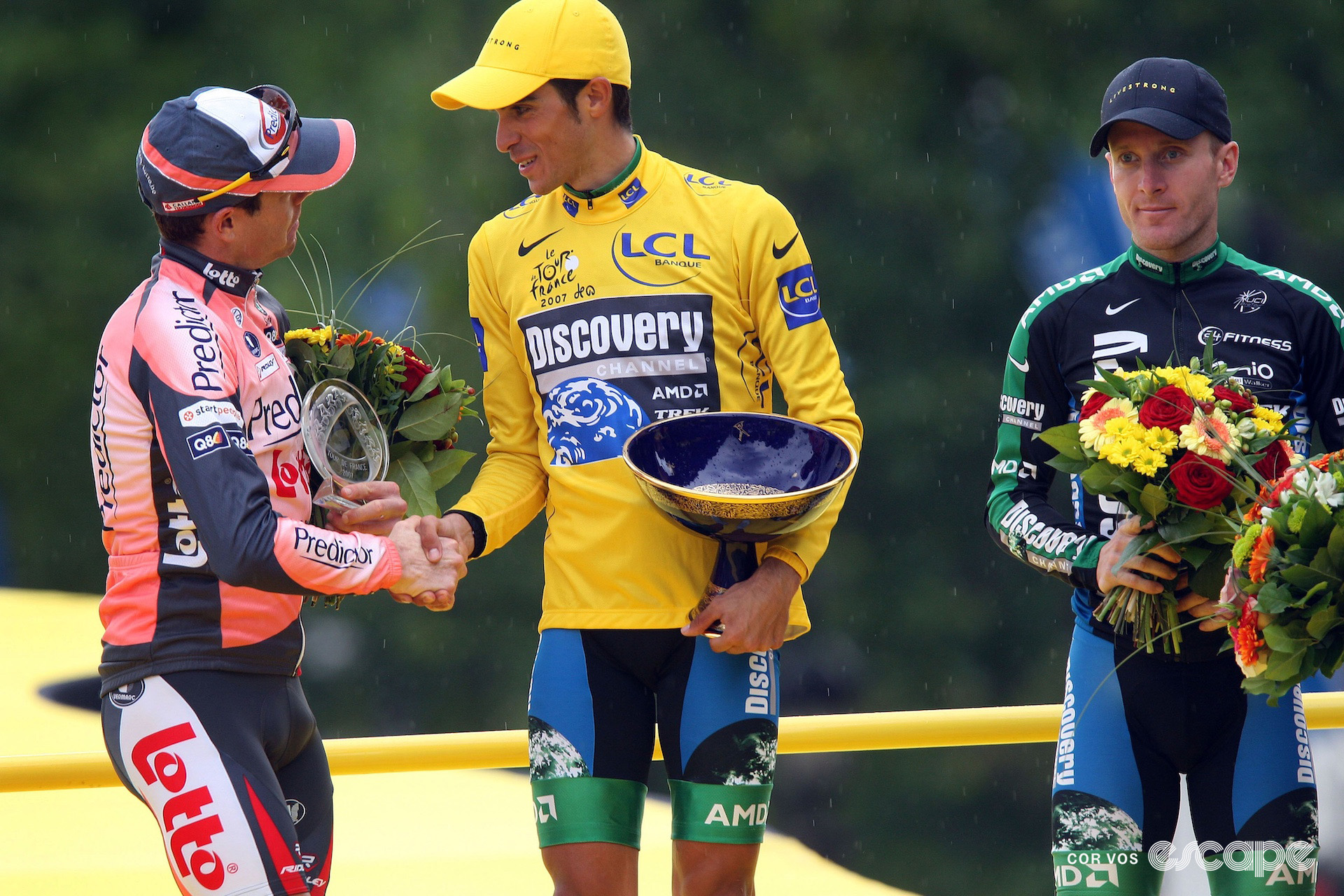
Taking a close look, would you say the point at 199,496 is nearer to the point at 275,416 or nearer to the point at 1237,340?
the point at 275,416

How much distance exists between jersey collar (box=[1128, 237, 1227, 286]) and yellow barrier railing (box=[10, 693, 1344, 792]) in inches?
55.2

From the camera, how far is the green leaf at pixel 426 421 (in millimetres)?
3402

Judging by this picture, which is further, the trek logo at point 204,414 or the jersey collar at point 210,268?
the jersey collar at point 210,268

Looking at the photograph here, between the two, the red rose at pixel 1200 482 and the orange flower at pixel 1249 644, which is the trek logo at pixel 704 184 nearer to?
the red rose at pixel 1200 482

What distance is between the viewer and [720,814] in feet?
10.5

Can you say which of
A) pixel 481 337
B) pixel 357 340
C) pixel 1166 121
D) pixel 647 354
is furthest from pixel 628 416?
pixel 1166 121

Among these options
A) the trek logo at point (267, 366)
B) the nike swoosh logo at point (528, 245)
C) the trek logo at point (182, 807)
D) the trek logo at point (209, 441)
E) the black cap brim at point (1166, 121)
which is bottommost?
the trek logo at point (182, 807)

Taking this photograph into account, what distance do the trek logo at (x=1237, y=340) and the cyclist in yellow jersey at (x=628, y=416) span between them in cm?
76

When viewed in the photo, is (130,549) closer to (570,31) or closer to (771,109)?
(570,31)

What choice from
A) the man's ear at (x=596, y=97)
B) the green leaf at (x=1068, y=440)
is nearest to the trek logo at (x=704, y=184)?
the man's ear at (x=596, y=97)

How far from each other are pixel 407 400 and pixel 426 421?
0.21 ft

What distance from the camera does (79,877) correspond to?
15.8 feet

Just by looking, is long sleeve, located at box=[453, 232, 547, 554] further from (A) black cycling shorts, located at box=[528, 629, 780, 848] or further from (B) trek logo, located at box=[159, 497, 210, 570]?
(B) trek logo, located at box=[159, 497, 210, 570]

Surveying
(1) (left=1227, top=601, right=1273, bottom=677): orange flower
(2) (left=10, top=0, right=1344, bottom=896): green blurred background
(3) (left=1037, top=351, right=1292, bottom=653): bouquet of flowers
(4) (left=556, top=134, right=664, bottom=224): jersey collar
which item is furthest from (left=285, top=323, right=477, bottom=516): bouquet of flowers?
(2) (left=10, top=0, right=1344, bottom=896): green blurred background
